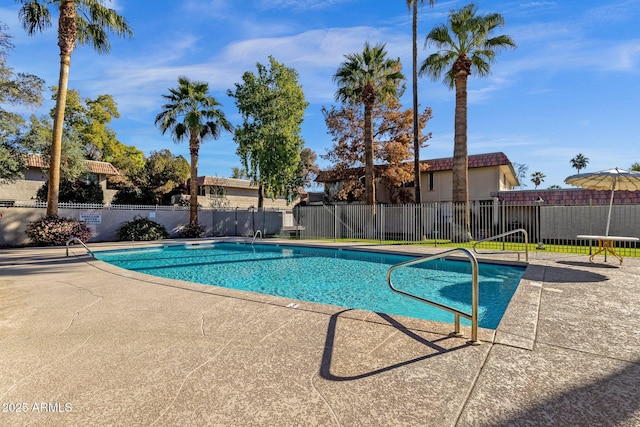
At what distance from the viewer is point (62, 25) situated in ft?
47.8

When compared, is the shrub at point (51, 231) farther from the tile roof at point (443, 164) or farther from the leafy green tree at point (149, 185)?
the tile roof at point (443, 164)

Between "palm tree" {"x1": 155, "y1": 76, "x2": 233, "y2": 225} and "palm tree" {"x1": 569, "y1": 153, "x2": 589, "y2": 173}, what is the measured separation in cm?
8139

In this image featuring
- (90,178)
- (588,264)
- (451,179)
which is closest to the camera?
(588,264)

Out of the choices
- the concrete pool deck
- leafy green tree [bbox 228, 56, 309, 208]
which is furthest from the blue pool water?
leafy green tree [bbox 228, 56, 309, 208]

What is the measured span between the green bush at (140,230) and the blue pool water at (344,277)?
13.9 ft

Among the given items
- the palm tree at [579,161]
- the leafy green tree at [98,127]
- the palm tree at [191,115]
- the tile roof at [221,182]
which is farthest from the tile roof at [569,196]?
the palm tree at [579,161]

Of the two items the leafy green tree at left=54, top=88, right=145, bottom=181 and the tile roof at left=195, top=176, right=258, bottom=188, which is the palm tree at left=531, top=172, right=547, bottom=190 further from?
the leafy green tree at left=54, top=88, right=145, bottom=181

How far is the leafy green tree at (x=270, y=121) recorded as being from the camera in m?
22.3

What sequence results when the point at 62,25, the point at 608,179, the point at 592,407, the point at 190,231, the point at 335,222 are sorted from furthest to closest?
1. the point at 190,231
2. the point at 335,222
3. the point at 62,25
4. the point at 608,179
5. the point at 592,407

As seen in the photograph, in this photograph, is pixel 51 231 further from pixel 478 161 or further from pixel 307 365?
pixel 478 161

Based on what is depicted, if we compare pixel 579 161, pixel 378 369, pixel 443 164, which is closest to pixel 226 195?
pixel 443 164

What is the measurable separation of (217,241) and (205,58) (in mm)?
9396

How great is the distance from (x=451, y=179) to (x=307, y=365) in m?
22.8

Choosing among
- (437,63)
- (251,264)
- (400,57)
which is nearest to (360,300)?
(251,264)
